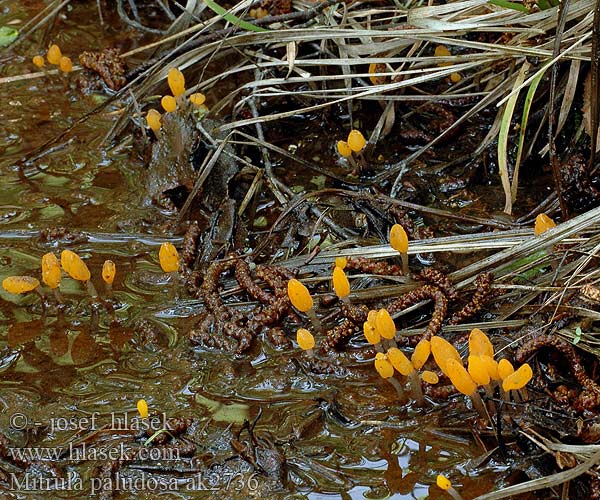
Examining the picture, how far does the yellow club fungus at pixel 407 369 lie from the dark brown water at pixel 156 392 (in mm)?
57

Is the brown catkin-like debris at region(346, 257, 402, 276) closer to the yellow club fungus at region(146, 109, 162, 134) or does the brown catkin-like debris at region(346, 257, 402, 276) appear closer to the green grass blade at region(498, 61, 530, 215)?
the green grass blade at region(498, 61, 530, 215)

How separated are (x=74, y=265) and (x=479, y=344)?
1.49 m

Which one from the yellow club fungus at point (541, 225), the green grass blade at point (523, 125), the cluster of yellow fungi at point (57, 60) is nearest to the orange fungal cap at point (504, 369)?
the yellow club fungus at point (541, 225)

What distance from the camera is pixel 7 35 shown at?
192 inches

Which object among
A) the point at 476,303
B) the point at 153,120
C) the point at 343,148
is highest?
A: the point at 153,120

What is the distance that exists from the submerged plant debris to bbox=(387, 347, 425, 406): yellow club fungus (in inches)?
0.4

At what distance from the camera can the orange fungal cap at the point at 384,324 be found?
96.3 inches

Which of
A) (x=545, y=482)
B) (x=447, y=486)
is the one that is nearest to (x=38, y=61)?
(x=447, y=486)

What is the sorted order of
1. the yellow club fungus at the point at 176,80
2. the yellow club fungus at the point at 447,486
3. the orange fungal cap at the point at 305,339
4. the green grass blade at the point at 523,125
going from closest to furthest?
1. the yellow club fungus at the point at 447,486
2. the orange fungal cap at the point at 305,339
3. the green grass blade at the point at 523,125
4. the yellow club fungus at the point at 176,80

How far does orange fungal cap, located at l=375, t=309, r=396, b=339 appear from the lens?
8.03 feet

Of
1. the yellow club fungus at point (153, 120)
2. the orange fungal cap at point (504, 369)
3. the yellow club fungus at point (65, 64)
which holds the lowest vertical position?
the orange fungal cap at point (504, 369)

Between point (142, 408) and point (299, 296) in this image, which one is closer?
point (142, 408)

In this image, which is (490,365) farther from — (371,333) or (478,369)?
(371,333)

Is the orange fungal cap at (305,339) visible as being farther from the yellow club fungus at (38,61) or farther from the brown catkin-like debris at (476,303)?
the yellow club fungus at (38,61)
